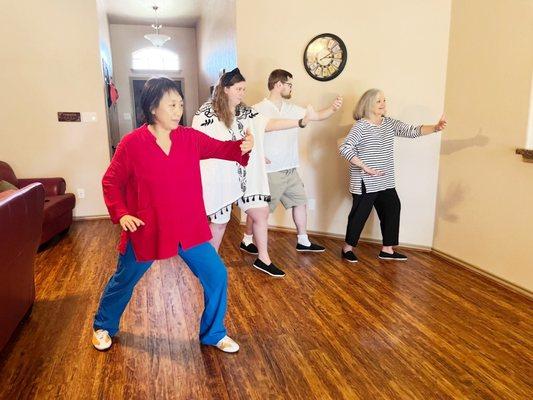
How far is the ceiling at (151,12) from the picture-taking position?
670 cm

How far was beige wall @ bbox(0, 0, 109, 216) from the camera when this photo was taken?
4.40 metres

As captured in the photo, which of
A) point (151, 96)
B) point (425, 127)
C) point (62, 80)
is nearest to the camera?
point (151, 96)

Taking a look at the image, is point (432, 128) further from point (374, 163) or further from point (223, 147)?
point (223, 147)

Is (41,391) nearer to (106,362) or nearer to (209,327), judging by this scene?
(106,362)

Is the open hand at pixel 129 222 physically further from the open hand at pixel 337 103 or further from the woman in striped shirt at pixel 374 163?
the woman in striped shirt at pixel 374 163

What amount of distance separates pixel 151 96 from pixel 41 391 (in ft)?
4.51

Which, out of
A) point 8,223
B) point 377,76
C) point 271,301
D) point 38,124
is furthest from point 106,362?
point 38,124

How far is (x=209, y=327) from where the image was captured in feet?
6.73

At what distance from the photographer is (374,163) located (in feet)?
10.3

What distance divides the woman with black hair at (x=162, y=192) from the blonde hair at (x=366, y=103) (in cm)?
153

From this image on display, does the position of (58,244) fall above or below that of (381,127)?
below

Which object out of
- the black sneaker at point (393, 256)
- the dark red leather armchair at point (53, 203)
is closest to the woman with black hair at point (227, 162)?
the black sneaker at point (393, 256)

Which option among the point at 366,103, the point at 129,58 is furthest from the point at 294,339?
the point at 129,58

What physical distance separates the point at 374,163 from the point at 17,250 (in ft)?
8.10
